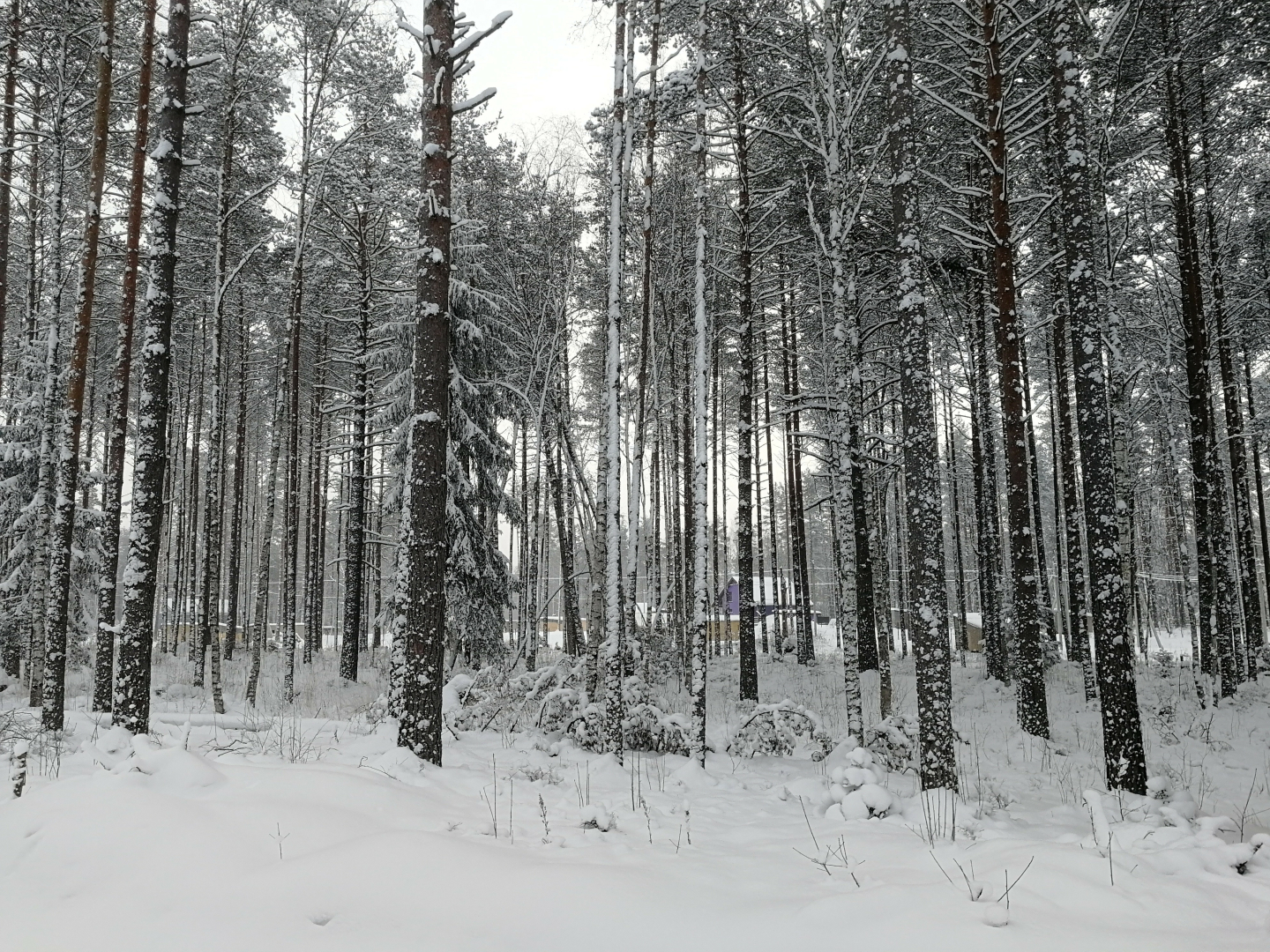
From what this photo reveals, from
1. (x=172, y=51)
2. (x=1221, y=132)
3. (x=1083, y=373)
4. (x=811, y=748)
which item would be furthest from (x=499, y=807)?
(x=1221, y=132)

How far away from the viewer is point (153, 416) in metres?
7.53

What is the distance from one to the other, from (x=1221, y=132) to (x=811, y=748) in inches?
580

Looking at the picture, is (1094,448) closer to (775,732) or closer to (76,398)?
(775,732)

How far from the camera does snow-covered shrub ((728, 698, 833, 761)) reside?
8594mm

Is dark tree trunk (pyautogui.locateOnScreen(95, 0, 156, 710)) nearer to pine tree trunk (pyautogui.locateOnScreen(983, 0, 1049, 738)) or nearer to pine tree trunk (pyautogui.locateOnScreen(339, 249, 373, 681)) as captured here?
pine tree trunk (pyautogui.locateOnScreen(339, 249, 373, 681))

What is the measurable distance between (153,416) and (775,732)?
8.43 meters

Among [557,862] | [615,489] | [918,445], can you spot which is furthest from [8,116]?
[918,445]

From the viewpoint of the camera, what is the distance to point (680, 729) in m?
8.49

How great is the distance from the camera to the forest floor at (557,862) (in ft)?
10.1

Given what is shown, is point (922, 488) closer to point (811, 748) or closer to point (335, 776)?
point (811, 748)

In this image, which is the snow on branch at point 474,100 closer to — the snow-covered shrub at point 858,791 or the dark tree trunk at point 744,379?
the dark tree trunk at point 744,379

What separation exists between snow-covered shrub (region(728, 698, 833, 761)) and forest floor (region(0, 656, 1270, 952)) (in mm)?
1644

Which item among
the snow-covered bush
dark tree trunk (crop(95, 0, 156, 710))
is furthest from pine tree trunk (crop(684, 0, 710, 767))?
dark tree trunk (crop(95, 0, 156, 710))

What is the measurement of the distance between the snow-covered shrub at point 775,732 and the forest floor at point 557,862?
1.64 metres
